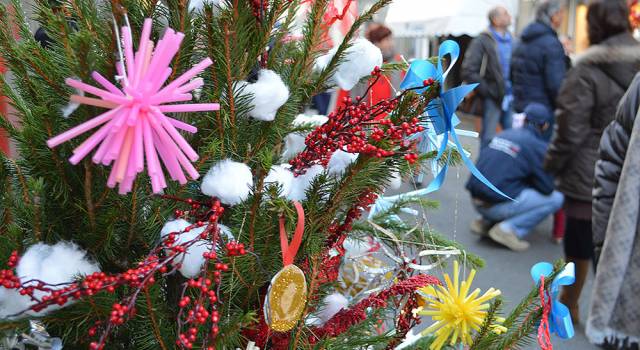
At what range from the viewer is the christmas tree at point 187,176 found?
72 cm

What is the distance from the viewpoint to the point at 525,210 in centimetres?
494

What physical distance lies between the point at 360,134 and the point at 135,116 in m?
0.34

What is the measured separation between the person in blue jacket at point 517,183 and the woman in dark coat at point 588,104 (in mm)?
1137

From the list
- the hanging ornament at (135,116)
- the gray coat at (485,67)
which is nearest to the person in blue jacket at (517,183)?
the gray coat at (485,67)

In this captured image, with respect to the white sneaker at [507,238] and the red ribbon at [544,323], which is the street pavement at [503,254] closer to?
the white sneaker at [507,238]

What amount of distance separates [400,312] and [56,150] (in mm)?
626

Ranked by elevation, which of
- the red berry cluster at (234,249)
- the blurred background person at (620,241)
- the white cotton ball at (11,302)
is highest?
the red berry cluster at (234,249)

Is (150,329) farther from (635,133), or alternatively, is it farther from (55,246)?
(635,133)

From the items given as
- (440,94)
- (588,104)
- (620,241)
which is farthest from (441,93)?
(588,104)

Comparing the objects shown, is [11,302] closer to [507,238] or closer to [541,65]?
[507,238]

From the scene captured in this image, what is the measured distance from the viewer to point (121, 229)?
35.5 inches

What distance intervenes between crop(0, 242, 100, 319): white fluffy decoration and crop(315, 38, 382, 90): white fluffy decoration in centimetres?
48

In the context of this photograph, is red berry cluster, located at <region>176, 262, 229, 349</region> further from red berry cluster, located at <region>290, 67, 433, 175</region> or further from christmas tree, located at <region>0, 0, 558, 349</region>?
red berry cluster, located at <region>290, 67, 433, 175</region>

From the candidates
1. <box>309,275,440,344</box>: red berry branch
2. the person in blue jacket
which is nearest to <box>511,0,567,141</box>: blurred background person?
the person in blue jacket
